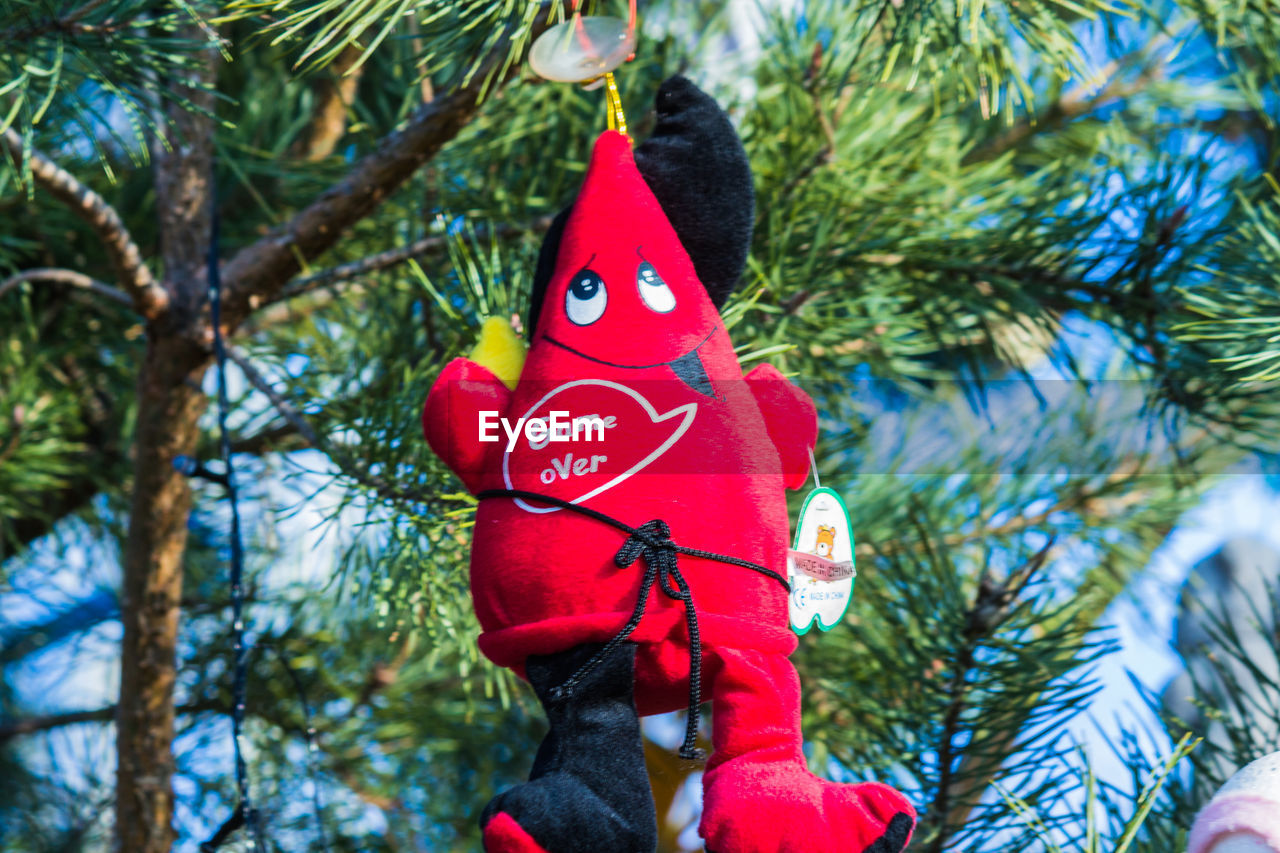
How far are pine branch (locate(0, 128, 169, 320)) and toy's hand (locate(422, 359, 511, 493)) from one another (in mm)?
266

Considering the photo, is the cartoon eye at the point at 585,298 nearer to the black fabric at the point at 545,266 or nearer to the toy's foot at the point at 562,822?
the black fabric at the point at 545,266

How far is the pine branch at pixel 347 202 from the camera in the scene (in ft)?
1.90

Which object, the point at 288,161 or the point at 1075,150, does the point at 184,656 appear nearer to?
the point at 288,161

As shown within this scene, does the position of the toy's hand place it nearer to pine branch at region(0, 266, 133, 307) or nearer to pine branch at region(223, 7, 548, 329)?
pine branch at region(223, 7, 548, 329)

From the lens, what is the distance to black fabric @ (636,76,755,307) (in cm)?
41

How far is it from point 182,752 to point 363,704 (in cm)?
17

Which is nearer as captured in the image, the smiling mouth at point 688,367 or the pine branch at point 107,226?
the smiling mouth at point 688,367

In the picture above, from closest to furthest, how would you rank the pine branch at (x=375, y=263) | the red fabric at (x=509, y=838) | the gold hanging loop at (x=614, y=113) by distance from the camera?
the red fabric at (x=509, y=838), the gold hanging loop at (x=614, y=113), the pine branch at (x=375, y=263)

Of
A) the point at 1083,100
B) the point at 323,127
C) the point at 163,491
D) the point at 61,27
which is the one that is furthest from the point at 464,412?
the point at 1083,100

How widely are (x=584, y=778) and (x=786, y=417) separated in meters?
0.15

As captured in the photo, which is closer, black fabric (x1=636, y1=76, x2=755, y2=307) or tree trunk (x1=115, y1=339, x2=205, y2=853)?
black fabric (x1=636, y1=76, x2=755, y2=307)

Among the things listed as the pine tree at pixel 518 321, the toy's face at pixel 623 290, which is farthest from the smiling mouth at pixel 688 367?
the pine tree at pixel 518 321

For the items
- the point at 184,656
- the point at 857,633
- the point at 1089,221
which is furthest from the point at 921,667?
the point at 184,656

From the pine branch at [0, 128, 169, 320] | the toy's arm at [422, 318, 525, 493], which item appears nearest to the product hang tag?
the toy's arm at [422, 318, 525, 493]
